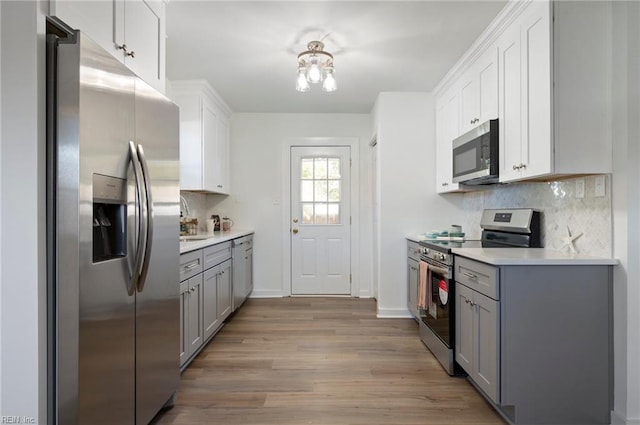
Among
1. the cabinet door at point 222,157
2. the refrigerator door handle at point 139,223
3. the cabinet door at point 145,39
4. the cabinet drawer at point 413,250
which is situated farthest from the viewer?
the cabinet door at point 222,157

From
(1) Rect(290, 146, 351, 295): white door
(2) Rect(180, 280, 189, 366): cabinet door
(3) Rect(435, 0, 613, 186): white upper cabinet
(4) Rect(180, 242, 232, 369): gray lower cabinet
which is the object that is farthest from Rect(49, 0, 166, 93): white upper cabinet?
(1) Rect(290, 146, 351, 295): white door

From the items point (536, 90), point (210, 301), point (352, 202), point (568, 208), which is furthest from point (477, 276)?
point (352, 202)

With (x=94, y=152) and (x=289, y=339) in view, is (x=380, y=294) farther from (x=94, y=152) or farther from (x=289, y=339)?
(x=94, y=152)

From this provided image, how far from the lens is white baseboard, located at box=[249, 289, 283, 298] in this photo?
15.6ft

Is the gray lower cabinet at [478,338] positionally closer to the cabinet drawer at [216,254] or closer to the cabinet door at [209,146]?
the cabinet drawer at [216,254]

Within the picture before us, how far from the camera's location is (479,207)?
3463mm

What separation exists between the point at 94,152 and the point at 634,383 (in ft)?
8.57

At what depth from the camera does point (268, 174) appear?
4.79 m

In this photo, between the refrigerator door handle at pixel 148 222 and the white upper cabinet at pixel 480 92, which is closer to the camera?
the refrigerator door handle at pixel 148 222

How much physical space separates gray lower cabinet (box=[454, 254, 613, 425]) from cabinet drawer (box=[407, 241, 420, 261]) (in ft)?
4.92

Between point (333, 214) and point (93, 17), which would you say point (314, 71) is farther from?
point (333, 214)

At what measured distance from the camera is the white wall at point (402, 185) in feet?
12.8

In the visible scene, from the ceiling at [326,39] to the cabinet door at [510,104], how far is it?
0.72ft

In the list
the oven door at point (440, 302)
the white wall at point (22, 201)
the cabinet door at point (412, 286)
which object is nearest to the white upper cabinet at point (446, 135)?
the cabinet door at point (412, 286)
